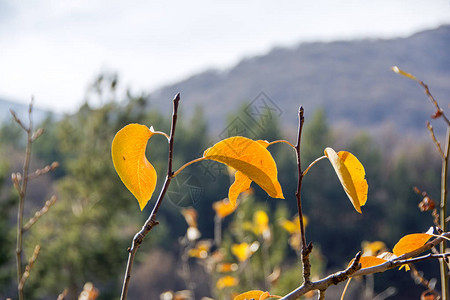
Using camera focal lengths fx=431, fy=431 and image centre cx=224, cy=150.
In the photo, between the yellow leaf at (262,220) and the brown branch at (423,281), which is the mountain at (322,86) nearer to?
the yellow leaf at (262,220)

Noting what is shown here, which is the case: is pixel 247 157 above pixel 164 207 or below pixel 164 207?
above

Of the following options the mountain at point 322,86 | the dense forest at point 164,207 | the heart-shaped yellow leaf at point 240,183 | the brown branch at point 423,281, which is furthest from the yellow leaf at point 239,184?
the mountain at point 322,86

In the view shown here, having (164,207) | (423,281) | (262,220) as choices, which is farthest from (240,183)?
(164,207)

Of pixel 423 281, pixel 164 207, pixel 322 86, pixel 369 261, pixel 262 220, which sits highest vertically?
pixel 369 261

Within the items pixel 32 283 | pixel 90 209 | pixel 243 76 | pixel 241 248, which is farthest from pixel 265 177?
pixel 243 76

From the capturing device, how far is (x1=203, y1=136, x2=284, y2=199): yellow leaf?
0.26 m

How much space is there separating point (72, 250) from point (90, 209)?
815mm

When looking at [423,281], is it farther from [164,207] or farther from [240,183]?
[164,207]

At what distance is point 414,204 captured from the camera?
1318cm

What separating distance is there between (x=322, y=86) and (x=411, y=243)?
1683 cm

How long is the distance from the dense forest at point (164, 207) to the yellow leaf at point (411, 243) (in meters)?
5.04

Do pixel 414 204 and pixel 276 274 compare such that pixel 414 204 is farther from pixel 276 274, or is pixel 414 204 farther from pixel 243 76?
pixel 276 274

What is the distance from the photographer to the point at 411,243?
283 millimetres

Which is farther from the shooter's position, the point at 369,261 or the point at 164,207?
the point at 164,207
